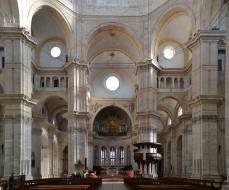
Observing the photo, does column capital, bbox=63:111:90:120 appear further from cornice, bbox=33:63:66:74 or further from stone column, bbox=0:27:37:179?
stone column, bbox=0:27:37:179

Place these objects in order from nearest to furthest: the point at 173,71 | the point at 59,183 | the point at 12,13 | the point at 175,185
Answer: the point at 175,185
the point at 59,183
the point at 12,13
the point at 173,71

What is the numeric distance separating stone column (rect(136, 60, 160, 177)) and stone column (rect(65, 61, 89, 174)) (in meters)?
5.74

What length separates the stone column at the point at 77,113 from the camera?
44.7 metres

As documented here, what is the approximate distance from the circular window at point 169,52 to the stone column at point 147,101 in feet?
9.27

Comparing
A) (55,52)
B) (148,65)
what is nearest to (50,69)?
(55,52)

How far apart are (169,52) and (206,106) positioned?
18.4m

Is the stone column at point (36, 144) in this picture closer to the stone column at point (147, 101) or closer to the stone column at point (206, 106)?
the stone column at point (147, 101)

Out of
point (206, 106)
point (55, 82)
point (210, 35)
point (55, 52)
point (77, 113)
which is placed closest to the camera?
point (206, 106)

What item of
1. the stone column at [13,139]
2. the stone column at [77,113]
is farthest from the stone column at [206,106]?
the stone column at [77,113]

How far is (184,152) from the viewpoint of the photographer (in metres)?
44.9

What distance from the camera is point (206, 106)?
102 ft

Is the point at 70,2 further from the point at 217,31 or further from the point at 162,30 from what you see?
the point at 217,31

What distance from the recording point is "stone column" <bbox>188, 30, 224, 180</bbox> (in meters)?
30.6

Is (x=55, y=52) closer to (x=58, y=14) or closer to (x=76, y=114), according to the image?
(x=58, y=14)
